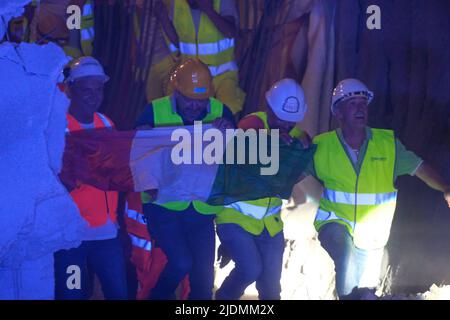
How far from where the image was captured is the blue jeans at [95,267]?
641 cm

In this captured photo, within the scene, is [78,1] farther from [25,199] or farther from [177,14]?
[25,199]

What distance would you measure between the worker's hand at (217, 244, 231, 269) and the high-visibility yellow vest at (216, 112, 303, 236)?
1.21 ft

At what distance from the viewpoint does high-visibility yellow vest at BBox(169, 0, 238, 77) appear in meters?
6.98

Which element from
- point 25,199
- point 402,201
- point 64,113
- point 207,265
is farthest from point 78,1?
point 402,201

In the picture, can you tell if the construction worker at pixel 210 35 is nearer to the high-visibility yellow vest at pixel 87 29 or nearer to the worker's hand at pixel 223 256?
the high-visibility yellow vest at pixel 87 29

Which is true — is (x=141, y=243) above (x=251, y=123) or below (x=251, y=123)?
below

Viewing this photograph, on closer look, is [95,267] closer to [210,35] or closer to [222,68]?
[222,68]

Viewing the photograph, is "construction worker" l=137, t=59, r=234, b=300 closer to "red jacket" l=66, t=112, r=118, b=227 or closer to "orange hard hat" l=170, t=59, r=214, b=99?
"orange hard hat" l=170, t=59, r=214, b=99

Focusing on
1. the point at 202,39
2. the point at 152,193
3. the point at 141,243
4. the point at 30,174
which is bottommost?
the point at 141,243

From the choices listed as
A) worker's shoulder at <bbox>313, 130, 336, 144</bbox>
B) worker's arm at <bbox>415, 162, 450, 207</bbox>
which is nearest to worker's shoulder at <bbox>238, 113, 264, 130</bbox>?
worker's shoulder at <bbox>313, 130, 336, 144</bbox>

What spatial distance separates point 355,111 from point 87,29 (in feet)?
6.48

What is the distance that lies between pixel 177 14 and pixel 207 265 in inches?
69.0

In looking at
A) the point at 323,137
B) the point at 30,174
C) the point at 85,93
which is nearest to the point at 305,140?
the point at 323,137

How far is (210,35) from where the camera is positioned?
6996 millimetres
